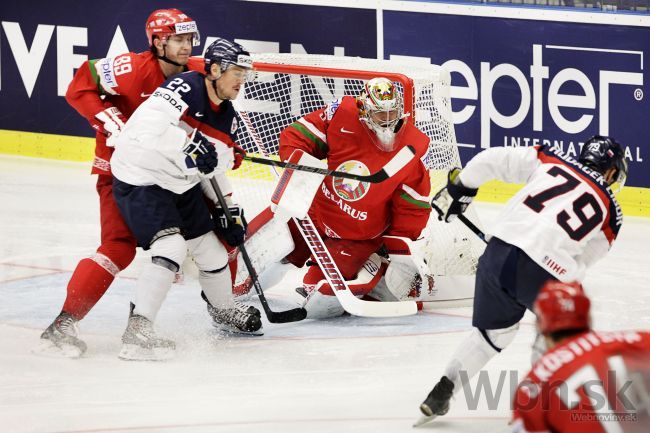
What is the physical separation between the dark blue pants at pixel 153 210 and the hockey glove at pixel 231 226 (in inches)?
4.9

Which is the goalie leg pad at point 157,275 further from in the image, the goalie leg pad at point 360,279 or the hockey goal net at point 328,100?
the hockey goal net at point 328,100

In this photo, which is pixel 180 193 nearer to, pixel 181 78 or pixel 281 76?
pixel 181 78

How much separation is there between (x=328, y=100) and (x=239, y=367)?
6.32 feet

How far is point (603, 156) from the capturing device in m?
3.55

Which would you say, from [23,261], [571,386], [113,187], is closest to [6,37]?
[23,261]

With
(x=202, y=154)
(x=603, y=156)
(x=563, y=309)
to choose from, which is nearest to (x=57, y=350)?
(x=202, y=154)

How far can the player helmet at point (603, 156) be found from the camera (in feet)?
11.7

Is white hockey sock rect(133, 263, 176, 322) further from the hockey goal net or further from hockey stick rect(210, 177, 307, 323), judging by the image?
the hockey goal net

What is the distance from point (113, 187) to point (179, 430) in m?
1.14

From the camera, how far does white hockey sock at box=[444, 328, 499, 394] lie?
3.64m

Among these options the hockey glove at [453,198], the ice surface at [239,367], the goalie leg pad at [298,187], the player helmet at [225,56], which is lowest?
the ice surface at [239,367]

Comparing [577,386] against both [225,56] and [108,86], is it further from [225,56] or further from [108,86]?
[108,86]

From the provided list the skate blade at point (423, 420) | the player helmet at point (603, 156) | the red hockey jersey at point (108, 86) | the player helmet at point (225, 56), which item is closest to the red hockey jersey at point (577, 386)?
the player helmet at point (603, 156)

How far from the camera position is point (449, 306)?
5.29m
